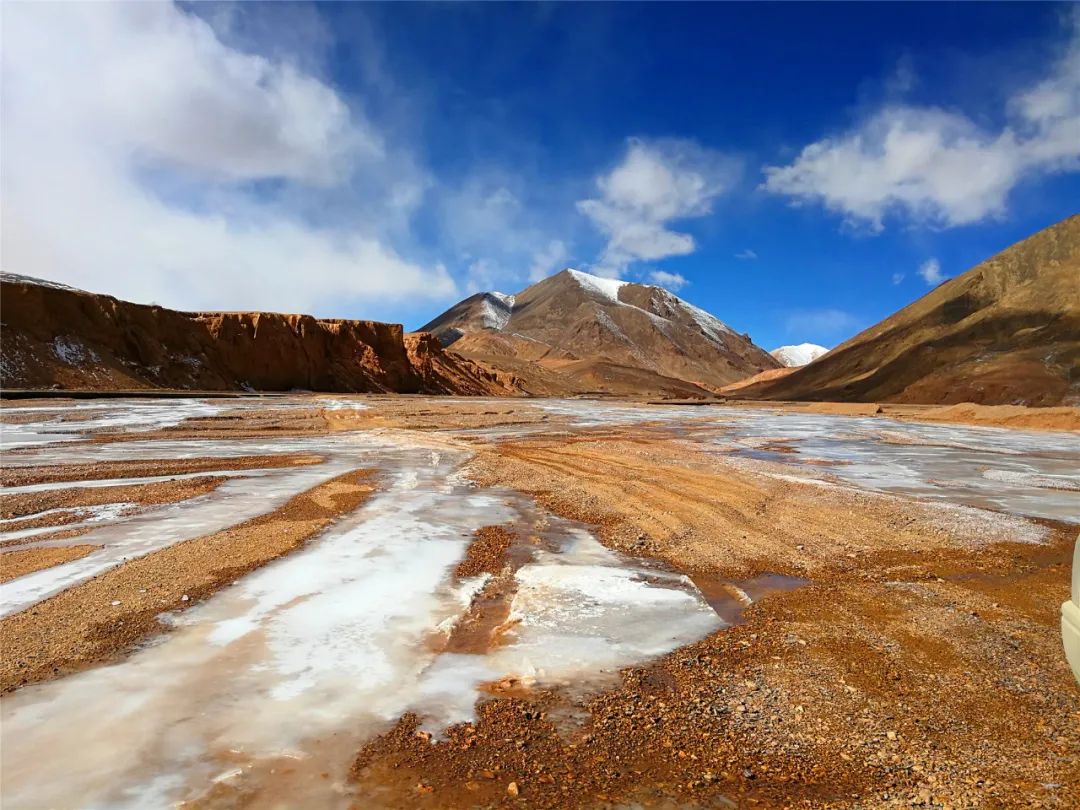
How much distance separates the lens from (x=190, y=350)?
59.2 meters

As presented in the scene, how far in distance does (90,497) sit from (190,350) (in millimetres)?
55483

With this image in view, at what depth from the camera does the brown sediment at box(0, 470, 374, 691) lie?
14.6 ft

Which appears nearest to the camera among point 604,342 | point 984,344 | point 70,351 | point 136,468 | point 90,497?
point 90,497

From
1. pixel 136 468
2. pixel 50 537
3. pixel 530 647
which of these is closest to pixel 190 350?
pixel 136 468

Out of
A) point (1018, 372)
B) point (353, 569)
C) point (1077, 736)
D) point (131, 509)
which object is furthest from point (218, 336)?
point (1018, 372)

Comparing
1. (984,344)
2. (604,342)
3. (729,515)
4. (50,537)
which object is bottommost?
(50,537)

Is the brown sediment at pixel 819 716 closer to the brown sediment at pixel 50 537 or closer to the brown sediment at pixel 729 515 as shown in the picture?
the brown sediment at pixel 729 515

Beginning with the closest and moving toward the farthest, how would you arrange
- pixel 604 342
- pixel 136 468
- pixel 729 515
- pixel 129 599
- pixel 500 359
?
pixel 129 599, pixel 729 515, pixel 136 468, pixel 500 359, pixel 604 342

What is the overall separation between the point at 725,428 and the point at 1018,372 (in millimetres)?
53461

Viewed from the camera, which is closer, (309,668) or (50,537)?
(309,668)

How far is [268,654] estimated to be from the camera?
182 inches

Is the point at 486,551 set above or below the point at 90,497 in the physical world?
above

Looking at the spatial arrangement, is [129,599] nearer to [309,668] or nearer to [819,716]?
[309,668]

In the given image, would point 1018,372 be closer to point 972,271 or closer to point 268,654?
point 972,271
